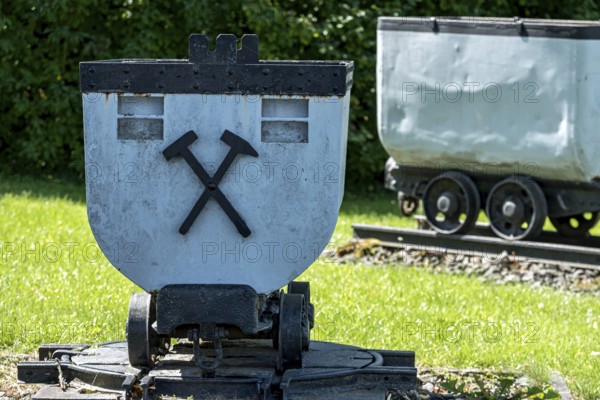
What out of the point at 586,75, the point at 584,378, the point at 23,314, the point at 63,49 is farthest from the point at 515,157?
the point at 63,49

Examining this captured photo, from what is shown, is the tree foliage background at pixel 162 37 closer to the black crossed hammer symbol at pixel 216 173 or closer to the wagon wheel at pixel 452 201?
the wagon wheel at pixel 452 201

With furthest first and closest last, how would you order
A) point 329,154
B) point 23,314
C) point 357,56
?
1. point 357,56
2. point 23,314
3. point 329,154

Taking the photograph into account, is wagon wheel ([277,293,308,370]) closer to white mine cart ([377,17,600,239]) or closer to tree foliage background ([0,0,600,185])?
white mine cart ([377,17,600,239])

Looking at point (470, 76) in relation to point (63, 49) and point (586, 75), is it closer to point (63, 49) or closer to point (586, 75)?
point (586, 75)

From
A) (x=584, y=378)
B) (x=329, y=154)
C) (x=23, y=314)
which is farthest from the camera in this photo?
(x=23, y=314)

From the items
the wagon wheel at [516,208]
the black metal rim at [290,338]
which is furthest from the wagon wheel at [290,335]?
the wagon wheel at [516,208]

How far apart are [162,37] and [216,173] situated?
28.7 ft

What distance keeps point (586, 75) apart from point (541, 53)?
45 centimetres

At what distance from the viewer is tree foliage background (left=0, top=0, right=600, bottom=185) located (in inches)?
543

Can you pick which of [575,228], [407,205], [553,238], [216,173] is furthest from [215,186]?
[407,205]

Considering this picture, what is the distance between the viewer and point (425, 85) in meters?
10.3

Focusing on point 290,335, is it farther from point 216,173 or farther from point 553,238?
point 553,238

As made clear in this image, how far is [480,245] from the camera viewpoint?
10.3 metres

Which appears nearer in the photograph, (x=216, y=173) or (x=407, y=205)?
(x=216, y=173)
